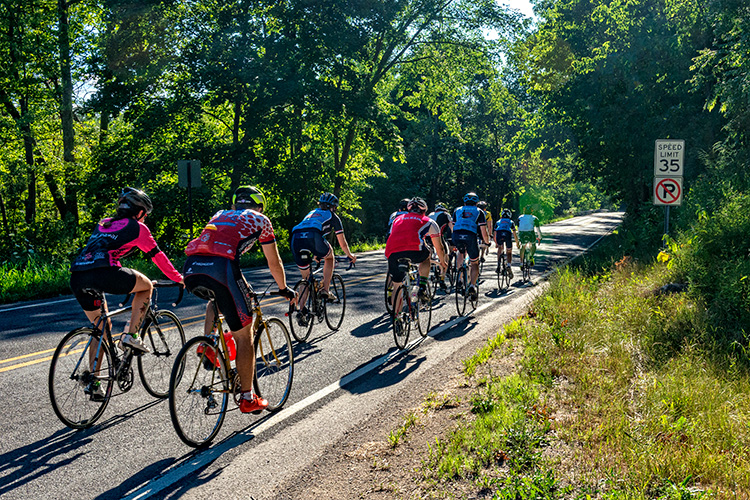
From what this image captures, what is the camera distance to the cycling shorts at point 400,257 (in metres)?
8.38

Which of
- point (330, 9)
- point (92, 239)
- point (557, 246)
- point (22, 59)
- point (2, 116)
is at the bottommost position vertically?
point (557, 246)

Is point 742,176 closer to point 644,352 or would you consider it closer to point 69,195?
point 644,352

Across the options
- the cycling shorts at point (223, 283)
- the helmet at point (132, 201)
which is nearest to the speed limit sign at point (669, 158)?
the cycling shorts at point (223, 283)

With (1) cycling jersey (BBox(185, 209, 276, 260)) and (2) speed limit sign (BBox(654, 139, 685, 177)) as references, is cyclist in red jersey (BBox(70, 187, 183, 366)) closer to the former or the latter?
(1) cycling jersey (BBox(185, 209, 276, 260))

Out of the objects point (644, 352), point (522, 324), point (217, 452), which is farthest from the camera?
point (522, 324)

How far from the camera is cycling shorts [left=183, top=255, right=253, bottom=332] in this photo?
4812mm

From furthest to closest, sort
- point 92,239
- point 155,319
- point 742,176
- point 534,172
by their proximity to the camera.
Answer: point 534,172, point 742,176, point 155,319, point 92,239

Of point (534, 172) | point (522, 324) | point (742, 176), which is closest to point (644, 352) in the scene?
Result: point (522, 324)

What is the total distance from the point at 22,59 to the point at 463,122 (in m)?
38.9

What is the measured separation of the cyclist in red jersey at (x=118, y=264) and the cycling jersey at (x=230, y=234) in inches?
25.5

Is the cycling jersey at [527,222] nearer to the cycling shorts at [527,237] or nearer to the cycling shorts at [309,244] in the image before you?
the cycling shorts at [527,237]

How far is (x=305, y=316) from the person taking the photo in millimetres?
8633

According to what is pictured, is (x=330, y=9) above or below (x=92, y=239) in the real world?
above

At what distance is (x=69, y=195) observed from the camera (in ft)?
82.2
